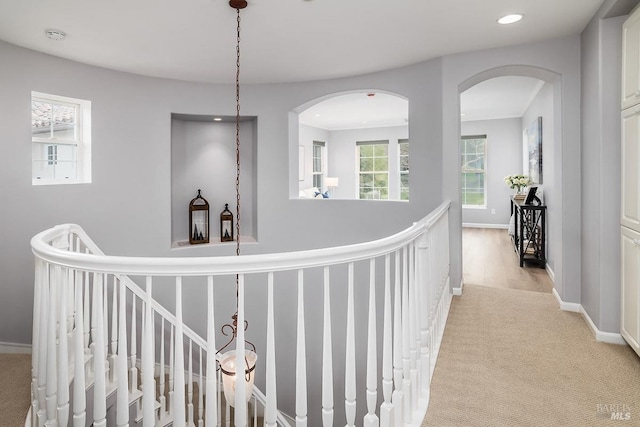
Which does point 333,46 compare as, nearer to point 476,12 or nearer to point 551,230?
point 476,12

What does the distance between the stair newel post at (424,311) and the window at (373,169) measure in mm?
8062

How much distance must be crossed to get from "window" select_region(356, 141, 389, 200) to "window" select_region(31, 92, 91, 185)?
702 centimetres

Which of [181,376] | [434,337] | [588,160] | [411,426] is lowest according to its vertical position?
[411,426]

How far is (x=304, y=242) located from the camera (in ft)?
16.9

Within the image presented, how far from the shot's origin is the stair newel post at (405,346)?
176cm

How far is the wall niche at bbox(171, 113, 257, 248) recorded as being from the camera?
5.32 m

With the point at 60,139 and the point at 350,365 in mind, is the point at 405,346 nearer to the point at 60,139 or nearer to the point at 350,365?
the point at 350,365

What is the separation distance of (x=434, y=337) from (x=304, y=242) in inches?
109

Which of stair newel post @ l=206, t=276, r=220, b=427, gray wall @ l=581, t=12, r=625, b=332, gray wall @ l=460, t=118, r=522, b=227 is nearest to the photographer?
stair newel post @ l=206, t=276, r=220, b=427

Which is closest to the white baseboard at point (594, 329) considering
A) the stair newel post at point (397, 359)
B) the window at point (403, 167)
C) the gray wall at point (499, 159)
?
the stair newel post at point (397, 359)

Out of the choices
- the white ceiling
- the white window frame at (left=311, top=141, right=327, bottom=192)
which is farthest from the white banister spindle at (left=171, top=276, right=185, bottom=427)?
the white window frame at (left=311, top=141, right=327, bottom=192)

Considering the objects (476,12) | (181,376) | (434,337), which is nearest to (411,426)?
(434,337)

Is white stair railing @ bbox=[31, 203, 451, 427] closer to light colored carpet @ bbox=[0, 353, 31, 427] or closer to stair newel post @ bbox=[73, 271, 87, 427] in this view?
stair newel post @ bbox=[73, 271, 87, 427]

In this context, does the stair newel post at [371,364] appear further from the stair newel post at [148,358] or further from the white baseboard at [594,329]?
the white baseboard at [594,329]
